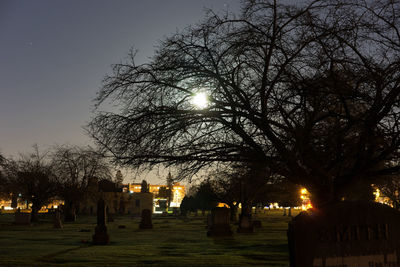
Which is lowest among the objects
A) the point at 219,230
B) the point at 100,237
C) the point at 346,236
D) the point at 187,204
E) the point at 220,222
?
the point at 219,230

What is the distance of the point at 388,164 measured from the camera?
34.4 feet

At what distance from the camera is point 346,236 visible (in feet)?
18.4

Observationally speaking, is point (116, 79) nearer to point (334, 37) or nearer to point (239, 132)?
point (239, 132)

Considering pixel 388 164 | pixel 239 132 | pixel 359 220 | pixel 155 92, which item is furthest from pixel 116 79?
pixel 388 164

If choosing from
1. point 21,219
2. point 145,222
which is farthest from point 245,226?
point 21,219

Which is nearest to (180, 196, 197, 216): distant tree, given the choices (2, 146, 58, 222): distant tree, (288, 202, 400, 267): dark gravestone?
(2, 146, 58, 222): distant tree

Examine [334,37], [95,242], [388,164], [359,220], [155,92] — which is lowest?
[95,242]

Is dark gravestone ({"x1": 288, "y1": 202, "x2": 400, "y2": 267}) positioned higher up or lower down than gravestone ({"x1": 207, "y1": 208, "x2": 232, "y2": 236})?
higher up

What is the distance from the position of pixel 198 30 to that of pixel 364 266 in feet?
17.5

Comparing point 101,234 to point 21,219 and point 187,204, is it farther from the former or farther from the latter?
point 187,204

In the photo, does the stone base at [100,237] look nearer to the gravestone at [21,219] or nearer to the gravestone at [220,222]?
the gravestone at [220,222]

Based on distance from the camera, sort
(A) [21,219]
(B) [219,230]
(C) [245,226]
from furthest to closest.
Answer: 1. (A) [21,219]
2. (C) [245,226]
3. (B) [219,230]

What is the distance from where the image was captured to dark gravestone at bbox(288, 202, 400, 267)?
543cm

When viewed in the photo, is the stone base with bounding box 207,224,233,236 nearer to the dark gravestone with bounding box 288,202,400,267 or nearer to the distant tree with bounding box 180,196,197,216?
the dark gravestone with bounding box 288,202,400,267
